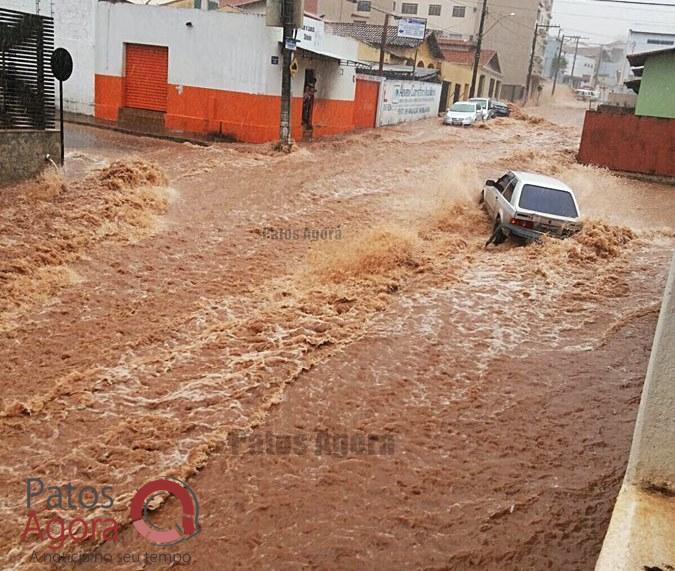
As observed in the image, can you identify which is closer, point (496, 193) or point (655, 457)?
point (655, 457)

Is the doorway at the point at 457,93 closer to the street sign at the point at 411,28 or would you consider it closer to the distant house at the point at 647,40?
the street sign at the point at 411,28

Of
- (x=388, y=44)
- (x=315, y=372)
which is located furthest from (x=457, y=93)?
(x=315, y=372)

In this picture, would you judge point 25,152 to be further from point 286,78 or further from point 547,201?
point 547,201

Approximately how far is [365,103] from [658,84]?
1164 centimetres

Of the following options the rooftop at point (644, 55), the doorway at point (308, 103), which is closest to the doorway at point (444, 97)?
the rooftop at point (644, 55)

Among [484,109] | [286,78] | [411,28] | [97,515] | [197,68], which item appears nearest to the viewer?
[97,515]

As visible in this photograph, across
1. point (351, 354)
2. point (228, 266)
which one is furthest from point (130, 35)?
point (351, 354)

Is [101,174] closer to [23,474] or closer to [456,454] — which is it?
[23,474]

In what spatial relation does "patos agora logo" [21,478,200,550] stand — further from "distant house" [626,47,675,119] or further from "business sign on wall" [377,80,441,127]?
"business sign on wall" [377,80,441,127]

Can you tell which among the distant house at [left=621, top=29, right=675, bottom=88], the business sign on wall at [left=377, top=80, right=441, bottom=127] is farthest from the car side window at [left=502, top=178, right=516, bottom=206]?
the distant house at [left=621, top=29, right=675, bottom=88]

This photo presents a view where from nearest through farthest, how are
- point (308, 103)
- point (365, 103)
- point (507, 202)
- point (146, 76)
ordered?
1. point (507, 202)
2. point (146, 76)
3. point (308, 103)
4. point (365, 103)

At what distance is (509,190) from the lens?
12789mm

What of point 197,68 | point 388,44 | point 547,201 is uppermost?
point 388,44

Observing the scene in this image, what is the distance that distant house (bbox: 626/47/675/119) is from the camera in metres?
24.9
